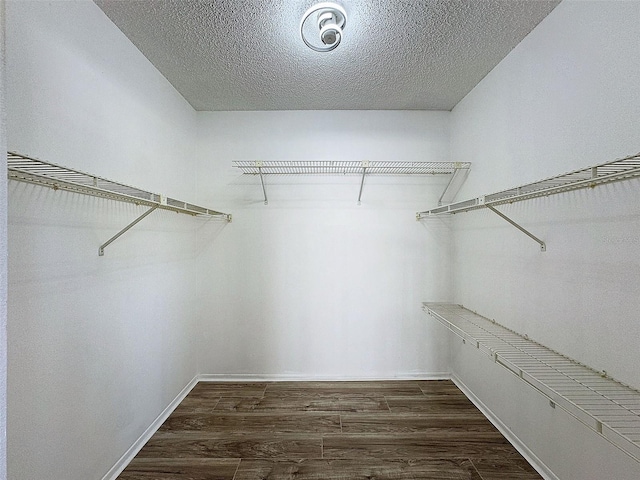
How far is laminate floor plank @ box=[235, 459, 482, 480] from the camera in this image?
160 cm

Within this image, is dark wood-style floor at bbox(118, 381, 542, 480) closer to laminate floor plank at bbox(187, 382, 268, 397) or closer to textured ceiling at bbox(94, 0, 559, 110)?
laminate floor plank at bbox(187, 382, 268, 397)

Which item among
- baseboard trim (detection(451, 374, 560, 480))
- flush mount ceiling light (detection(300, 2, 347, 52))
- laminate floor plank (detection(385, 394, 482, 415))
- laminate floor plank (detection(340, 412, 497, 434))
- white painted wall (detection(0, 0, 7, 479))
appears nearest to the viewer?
white painted wall (detection(0, 0, 7, 479))

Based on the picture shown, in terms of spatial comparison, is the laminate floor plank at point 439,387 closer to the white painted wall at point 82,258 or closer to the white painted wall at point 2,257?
the white painted wall at point 82,258

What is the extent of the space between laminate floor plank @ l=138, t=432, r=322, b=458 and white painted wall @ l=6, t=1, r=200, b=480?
0.17 meters

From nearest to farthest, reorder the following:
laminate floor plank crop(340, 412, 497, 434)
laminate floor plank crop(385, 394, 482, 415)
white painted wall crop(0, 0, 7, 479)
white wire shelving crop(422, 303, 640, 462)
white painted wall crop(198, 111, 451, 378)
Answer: white painted wall crop(0, 0, 7, 479)
white wire shelving crop(422, 303, 640, 462)
laminate floor plank crop(340, 412, 497, 434)
laminate floor plank crop(385, 394, 482, 415)
white painted wall crop(198, 111, 451, 378)

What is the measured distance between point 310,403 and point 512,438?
50.6 inches

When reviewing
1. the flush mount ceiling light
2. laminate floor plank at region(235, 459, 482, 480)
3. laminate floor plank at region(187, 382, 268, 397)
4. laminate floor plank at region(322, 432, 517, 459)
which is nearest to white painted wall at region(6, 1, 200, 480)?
laminate floor plank at region(187, 382, 268, 397)

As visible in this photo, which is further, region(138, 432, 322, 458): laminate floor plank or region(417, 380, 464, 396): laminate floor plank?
region(417, 380, 464, 396): laminate floor plank

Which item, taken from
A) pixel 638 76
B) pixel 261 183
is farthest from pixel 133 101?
pixel 638 76

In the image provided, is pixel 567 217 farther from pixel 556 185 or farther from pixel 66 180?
pixel 66 180

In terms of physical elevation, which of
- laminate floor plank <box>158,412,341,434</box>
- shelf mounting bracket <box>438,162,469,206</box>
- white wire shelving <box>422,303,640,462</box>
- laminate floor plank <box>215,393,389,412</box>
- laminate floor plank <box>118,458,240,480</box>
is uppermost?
shelf mounting bracket <box>438,162,469,206</box>

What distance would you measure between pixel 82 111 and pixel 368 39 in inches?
58.1

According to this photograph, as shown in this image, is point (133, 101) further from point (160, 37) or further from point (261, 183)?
point (261, 183)

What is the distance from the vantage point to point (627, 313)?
1.17m
